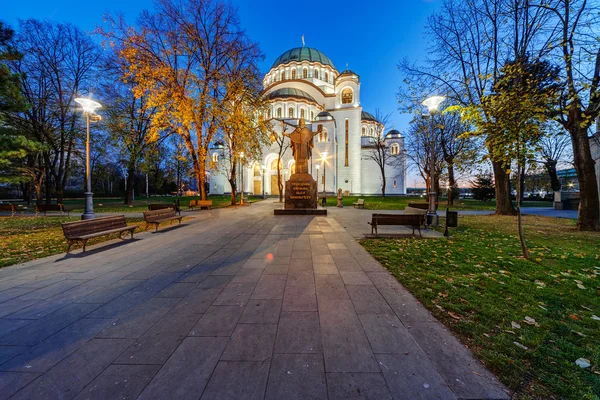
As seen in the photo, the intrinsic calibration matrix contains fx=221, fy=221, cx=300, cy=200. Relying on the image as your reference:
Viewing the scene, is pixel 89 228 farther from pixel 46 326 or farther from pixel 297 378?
pixel 297 378

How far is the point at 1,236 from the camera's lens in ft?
26.7

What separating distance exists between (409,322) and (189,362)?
255cm

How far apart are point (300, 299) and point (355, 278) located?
53.2 inches

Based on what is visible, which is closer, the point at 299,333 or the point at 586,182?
the point at 299,333

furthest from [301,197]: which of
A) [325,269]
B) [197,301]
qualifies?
[197,301]

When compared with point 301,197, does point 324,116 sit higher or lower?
higher

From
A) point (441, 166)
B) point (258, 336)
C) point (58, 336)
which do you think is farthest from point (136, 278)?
point (441, 166)

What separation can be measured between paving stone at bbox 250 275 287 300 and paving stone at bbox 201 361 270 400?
1.33m

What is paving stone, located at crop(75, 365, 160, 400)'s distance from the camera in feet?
5.81

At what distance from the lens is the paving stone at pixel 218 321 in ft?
8.50

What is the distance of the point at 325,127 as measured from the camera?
4234 centimetres

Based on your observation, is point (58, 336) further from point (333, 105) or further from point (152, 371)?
point (333, 105)

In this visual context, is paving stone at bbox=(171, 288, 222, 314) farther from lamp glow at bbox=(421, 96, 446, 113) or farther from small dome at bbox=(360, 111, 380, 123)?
small dome at bbox=(360, 111, 380, 123)

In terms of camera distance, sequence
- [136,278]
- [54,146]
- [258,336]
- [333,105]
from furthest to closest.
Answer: [333,105] < [54,146] < [136,278] < [258,336]
